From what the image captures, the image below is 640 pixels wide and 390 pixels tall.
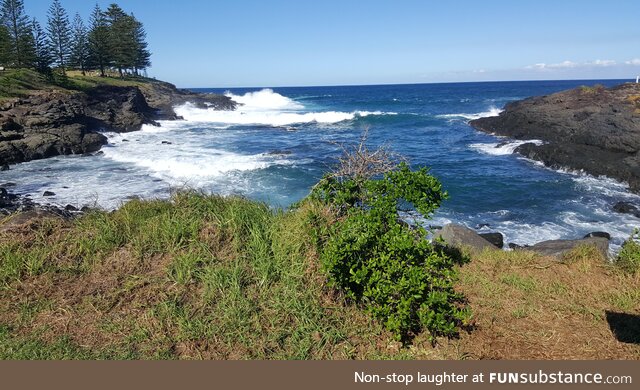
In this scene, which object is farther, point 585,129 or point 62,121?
point 62,121

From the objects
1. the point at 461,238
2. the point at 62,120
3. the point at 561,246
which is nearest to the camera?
the point at 461,238

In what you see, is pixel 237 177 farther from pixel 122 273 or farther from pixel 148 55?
pixel 148 55

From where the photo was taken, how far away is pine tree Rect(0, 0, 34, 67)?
42406mm

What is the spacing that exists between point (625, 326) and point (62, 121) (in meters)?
32.4

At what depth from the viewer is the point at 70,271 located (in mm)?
6152

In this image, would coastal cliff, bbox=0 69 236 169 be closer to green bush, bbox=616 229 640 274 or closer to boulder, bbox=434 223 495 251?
boulder, bbox=434 223 495 251

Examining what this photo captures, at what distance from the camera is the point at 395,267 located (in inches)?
198

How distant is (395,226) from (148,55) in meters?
78.0

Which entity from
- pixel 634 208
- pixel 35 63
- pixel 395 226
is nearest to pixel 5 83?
pixel 35 63

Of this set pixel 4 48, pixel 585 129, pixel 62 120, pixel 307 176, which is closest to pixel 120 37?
pixel 4 48

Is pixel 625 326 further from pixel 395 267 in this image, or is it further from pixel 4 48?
pixel 4 48

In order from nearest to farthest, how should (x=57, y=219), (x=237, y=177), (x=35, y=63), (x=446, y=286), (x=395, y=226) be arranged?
1. (x=446, y=286)
2. (x=395, y=226)
3. (x=57, y=219)
4. (x=237, y=177)
5. (x=35, y=63)

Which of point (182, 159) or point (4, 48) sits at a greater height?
point (4, 48)

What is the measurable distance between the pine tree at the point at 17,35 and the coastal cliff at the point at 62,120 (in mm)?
6695
